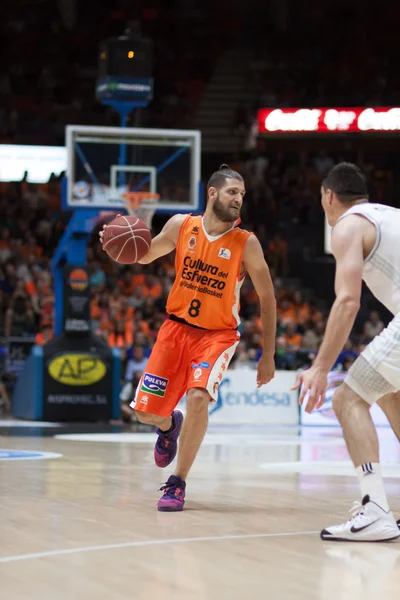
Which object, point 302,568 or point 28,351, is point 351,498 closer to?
point 302,568

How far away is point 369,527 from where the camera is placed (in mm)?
5734

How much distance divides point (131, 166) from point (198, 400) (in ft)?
31.2

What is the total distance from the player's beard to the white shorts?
184 centimetres

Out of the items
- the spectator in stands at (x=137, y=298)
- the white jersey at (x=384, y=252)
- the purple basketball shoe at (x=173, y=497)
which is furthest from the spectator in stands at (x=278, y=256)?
the white jersey at (x=384, y=252)

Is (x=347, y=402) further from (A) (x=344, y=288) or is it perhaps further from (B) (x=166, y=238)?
(B) (x=166, y=238)

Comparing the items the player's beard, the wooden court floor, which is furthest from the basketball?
the wooden court floor

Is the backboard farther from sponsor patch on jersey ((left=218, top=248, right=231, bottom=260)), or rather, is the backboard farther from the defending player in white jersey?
the defending player in white jersey

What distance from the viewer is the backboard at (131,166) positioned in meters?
16.0

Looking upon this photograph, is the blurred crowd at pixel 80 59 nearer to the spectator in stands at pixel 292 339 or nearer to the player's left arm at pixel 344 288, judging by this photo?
the spectator in stands at pixel 292 339

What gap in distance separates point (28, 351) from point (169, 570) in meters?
13.8

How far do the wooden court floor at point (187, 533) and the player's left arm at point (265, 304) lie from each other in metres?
0.89

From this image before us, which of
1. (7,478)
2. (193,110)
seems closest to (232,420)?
(7,478)

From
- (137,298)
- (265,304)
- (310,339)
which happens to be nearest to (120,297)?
(137,298)

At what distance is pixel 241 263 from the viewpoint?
24.3 ft
